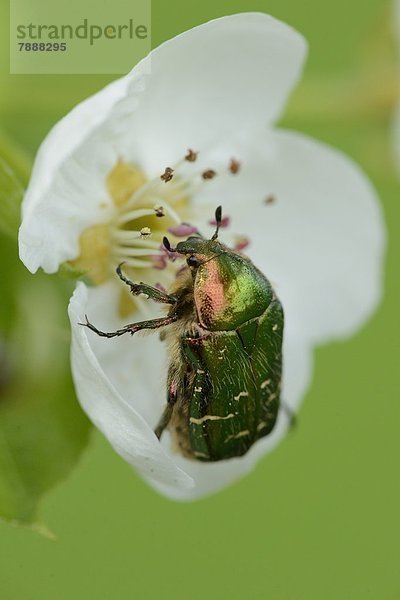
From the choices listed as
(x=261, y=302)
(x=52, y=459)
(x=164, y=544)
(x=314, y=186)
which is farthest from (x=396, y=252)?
(x=52, y=459)

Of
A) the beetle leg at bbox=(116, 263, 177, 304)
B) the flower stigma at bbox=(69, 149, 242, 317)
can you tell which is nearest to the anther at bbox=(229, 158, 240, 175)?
the flower stigma at bbox=(69, 149, 242, 317)

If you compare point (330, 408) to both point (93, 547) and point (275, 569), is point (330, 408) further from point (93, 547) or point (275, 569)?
point (93, 547)

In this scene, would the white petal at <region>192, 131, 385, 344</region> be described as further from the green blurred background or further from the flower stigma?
the green blurred background

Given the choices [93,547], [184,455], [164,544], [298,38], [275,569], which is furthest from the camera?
[275,569]

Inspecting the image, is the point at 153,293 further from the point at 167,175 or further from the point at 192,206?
the point at 192,206
